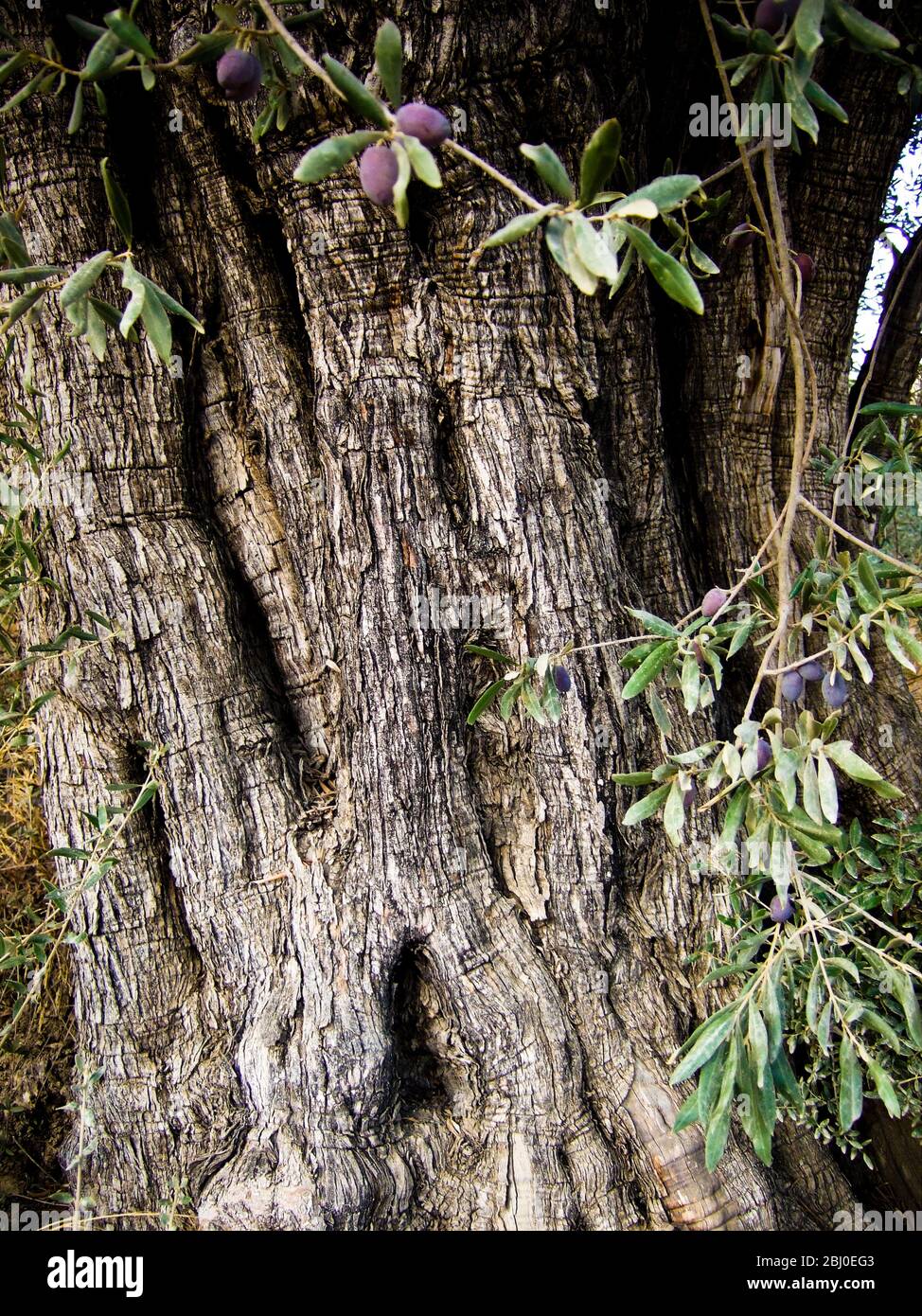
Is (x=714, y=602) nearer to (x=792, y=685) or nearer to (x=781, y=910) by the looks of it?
(x=792, y=685)

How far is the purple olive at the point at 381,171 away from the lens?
960mm

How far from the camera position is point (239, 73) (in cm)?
115

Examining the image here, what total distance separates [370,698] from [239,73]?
3.49ft

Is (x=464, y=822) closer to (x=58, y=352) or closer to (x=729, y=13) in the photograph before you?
(x=58, y=352)

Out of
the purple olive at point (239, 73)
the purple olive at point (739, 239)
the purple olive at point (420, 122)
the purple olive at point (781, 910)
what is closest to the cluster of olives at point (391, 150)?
the purple olive at point (420, 122)

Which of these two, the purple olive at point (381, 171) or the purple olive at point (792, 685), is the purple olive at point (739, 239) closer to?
the purple olive at point (792, 685)

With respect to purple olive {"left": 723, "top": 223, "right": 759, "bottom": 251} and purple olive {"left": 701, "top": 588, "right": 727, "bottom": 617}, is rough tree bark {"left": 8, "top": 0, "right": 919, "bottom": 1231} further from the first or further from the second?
purple olive {"left": 701, "top": 588, "right": 727, "bottom": 617}

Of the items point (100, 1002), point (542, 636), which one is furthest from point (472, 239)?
point (100, 1002)

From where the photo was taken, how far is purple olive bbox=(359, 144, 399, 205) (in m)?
0.96

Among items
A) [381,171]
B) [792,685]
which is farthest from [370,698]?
[381,171]

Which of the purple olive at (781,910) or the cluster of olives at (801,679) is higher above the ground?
the cluster of olives at (801,679)

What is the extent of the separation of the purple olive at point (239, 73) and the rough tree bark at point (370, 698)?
1.81 feet

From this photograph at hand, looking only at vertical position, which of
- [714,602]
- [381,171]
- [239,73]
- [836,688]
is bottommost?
[836,688]

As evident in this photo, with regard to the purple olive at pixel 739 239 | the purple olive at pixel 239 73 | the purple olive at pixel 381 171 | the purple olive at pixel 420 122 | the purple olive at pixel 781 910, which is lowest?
the purple olive at pixel 781 910
